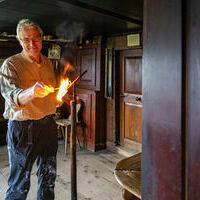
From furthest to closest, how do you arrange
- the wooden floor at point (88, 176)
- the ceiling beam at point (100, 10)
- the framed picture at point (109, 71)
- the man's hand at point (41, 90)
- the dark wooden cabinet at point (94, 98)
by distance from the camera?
the dark wooden cabinet at point (94, 98) < the framed picture at point (109, 71) < the wooden floor at point (88, 176) < the ceiling beam at point (100, 10) < the man's hand at point (41, 90)

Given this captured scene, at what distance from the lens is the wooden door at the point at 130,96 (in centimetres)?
385

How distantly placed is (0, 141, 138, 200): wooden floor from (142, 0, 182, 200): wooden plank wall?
2151 mm

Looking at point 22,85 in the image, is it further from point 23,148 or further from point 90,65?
point 90,65

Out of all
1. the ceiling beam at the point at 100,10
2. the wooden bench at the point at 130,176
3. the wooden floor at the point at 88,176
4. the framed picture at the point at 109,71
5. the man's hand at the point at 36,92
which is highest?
the ceiling beam at the point at 100,10

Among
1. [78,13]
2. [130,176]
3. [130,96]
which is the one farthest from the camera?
[130,96]

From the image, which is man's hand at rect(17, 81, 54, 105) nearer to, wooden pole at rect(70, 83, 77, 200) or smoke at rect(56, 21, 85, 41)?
wooden pole at rect(70, 83, 77, 200)

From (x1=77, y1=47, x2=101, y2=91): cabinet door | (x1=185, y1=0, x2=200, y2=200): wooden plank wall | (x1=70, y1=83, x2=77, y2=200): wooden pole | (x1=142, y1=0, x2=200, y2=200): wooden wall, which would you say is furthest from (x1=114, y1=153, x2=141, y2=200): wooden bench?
(x1=77, y1=47, x2=101, y2=91): cabinet door

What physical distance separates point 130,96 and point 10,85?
2612 millimetres

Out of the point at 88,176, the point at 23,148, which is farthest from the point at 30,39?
the point at 88,176

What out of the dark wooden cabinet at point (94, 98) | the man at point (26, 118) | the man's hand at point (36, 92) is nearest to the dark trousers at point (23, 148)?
the man at point (26, 118)

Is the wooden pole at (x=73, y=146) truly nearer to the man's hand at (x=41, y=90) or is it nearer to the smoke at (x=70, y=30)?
the man's hand at (x=41, y=90)

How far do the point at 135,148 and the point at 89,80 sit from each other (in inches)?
61.1

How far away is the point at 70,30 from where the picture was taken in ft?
12.6

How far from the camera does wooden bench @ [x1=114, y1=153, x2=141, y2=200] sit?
1245mm
